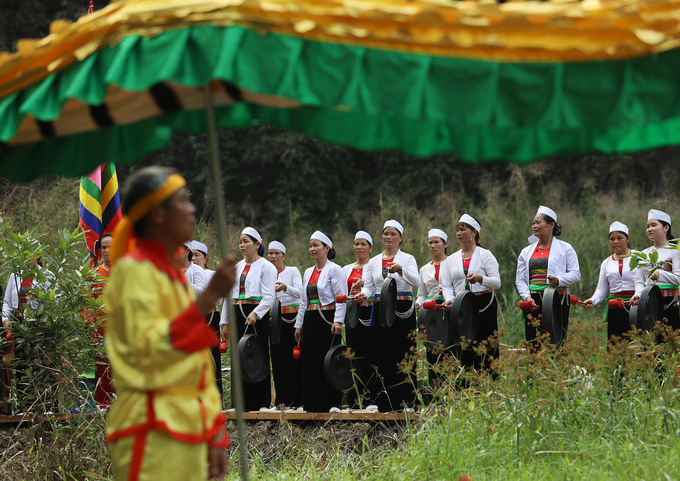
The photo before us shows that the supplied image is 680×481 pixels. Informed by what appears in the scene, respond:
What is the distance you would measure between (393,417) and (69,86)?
438cm

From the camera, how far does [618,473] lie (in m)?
4.06

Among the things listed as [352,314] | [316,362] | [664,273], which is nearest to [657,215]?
[664,273]

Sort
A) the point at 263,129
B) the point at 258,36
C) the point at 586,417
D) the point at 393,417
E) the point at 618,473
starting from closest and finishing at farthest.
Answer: the point at 258,36 → the point at 618,473 → the point at 586,417 → the point at 393,417 → the point at 263,129

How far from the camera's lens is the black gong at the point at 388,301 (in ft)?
23.0

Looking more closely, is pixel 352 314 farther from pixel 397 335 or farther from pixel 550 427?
pixel 550 427

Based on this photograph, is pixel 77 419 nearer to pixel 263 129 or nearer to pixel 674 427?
pixel 674 427

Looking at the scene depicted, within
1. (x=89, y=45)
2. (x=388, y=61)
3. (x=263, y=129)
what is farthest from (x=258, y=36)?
(x=263, y=129)

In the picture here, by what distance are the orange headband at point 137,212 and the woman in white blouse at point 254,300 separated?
18.0 ft

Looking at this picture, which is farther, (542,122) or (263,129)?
(263,129)

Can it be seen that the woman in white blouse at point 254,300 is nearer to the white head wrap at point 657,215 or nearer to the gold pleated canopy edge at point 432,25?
the white head wrap at point 657,215

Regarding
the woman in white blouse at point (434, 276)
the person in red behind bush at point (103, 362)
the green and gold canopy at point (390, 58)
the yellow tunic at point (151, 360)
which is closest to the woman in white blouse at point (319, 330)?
the woman in white blouse at point (434, 276)

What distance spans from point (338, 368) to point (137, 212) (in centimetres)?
503

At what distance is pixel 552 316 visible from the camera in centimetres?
696

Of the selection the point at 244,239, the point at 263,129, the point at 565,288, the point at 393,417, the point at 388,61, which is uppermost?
the point at 263,129
